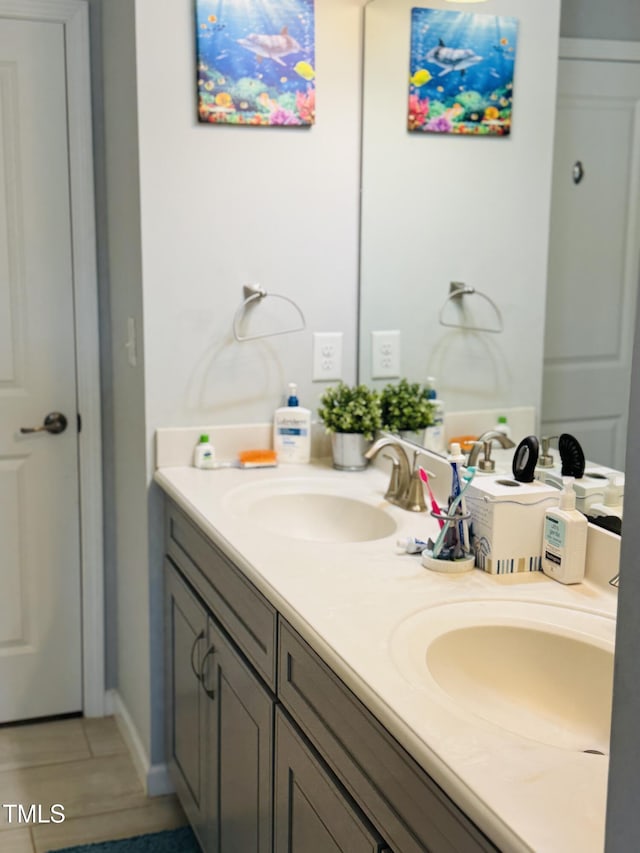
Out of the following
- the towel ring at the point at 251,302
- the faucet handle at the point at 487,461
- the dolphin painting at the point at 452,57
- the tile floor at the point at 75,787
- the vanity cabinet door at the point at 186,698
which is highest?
the dolphin painting at the point at 452,57

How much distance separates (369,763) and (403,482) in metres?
0.96

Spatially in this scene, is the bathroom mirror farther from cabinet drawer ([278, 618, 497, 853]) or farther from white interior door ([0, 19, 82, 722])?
white interior door ([0, 19, 82, 722])

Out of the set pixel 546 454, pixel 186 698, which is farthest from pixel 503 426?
pixel 186 698

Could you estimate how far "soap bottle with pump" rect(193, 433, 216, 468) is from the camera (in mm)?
2465

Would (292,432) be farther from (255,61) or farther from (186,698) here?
(255,61)

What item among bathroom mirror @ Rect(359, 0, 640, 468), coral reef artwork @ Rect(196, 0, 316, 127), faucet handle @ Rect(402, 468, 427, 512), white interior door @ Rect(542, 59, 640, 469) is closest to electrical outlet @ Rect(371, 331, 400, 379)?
bathroom mirror @ Rect(359, 0, 640, 468)

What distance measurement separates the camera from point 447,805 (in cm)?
107

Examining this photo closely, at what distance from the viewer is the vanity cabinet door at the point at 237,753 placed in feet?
5.67

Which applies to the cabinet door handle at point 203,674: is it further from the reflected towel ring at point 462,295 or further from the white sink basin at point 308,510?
the reflected towel ring at point 462,295

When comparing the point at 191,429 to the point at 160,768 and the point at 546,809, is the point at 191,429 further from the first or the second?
the point at 546,809

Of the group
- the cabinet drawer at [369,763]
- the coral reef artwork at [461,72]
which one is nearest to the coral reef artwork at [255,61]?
the coral reef artwork at [461,72]

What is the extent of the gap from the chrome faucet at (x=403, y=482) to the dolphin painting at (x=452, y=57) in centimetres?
84

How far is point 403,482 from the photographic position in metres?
2.17

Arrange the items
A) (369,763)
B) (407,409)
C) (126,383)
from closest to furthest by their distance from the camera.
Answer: (369,763), (407,409), (126,383)
